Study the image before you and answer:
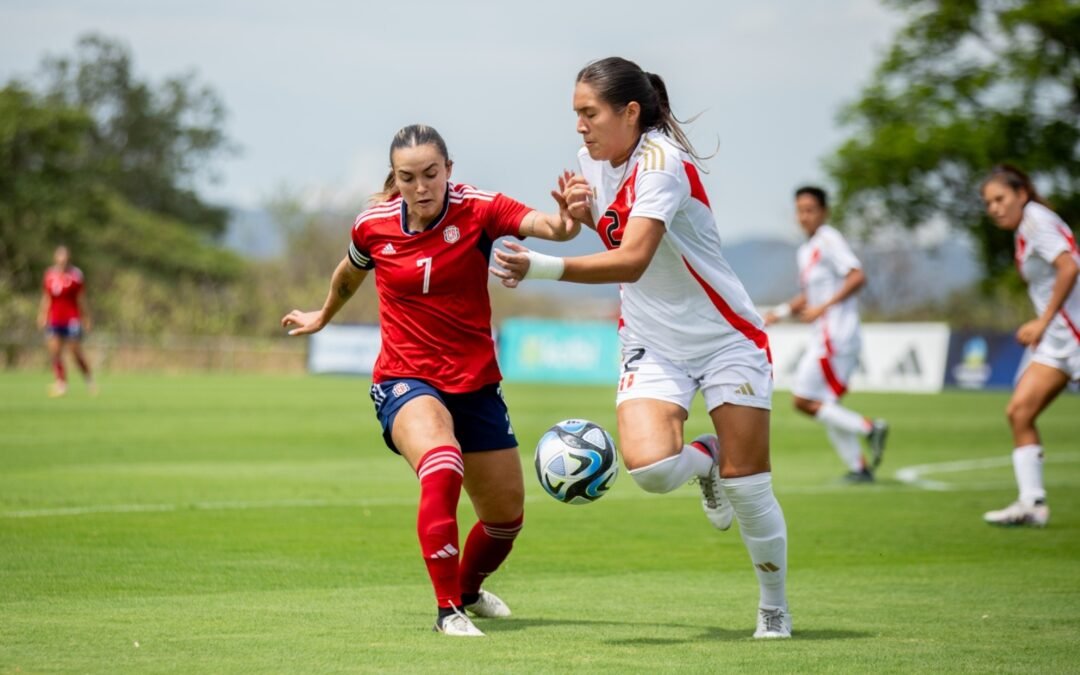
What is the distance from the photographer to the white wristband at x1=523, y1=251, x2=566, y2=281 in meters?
5.80

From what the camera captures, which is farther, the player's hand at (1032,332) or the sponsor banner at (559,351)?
the sponsor banner at (559,351)

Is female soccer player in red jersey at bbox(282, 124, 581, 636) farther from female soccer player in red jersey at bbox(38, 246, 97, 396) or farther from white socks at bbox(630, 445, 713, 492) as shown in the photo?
female soccer player in red jersey at bbox(38, 246, 97, 396)

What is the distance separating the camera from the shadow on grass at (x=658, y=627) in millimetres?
6465

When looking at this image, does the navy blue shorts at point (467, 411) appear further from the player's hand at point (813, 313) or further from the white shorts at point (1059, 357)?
the player's hand at point (813, 313)

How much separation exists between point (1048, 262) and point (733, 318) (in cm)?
518

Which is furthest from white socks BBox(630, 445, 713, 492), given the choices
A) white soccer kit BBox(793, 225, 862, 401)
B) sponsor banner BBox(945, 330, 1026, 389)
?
sponsor banner BBox(945, 330, 1026, 389)

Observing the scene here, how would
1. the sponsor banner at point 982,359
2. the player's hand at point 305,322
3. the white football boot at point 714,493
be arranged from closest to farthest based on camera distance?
the white football boot at point 714,493 < the player's hand at point 305,322 < the sponsor banner at point 982,359

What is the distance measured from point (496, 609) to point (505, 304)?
71895 mm

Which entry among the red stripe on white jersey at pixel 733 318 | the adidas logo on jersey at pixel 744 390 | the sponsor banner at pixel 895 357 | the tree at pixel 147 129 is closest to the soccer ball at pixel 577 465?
the adidas logo on jersey at pixel 744 390

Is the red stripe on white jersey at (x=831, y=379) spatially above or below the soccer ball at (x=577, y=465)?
below

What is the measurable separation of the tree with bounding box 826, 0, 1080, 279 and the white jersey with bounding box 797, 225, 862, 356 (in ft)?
109

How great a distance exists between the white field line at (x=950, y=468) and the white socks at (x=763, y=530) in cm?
792

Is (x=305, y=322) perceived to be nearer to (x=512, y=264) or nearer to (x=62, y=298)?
(x=512, y=264)

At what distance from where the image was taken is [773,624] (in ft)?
21.7
